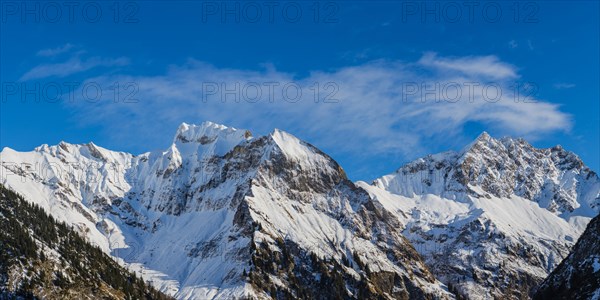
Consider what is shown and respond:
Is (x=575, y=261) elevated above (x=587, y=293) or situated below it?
above

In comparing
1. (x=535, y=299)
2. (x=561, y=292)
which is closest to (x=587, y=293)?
(x=561, y=292)

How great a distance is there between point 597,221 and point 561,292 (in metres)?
22.2

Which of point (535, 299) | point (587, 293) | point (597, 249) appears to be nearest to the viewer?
point (587, 293)

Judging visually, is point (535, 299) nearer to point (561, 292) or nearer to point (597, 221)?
point (561, 292)

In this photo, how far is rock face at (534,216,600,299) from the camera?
170 meters

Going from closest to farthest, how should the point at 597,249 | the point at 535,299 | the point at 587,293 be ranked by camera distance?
the point at 587,293 → the point at 597,249 → the point at 535,299

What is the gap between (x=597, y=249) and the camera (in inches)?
7057

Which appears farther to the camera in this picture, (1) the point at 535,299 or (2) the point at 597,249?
(1) the point at 535,299

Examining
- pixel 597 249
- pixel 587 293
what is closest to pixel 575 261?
pixel 597 249

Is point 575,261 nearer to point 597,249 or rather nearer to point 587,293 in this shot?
point 597,249

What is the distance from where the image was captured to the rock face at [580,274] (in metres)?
170

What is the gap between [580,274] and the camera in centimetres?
17862

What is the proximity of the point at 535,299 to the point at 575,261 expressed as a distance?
1555 cm

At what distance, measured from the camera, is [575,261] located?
187 m
